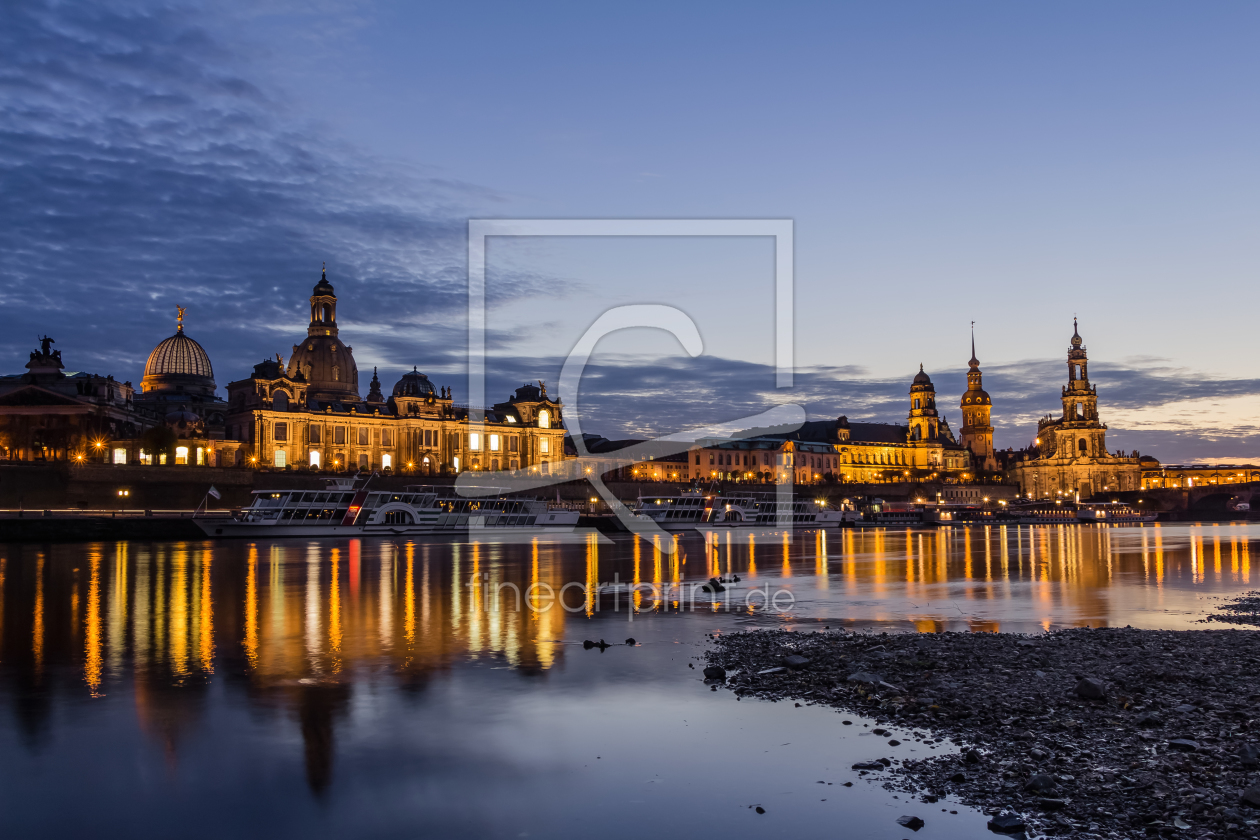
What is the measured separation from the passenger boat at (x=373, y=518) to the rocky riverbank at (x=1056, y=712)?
2465 inches

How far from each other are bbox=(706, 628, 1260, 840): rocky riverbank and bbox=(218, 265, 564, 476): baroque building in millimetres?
127796

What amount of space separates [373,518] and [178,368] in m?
89.4

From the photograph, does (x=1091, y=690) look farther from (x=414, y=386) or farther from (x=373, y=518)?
(x=414, y=386)

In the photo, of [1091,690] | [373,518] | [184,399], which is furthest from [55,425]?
[1091,690]

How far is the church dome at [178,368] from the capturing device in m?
155

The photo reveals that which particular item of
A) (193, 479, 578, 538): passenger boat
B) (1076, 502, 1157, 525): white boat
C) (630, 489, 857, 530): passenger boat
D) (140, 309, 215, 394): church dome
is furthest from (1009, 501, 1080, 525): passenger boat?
(140, 309, 215, 394): church dome

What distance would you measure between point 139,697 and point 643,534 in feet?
254

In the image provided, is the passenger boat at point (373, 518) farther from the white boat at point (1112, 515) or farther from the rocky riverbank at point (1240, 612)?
the white boat at point (1112, 515)

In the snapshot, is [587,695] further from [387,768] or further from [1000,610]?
[1000,610]

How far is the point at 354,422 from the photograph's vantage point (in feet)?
497

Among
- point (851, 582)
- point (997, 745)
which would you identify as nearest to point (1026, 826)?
point (997, 745)

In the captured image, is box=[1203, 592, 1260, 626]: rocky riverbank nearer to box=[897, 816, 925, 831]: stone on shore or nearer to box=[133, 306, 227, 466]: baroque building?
box=[897, 816, 925, 831]: stone on shore

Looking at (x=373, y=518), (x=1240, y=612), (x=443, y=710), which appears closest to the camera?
(x=443, y=710)

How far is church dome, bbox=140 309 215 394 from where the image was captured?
155 m
